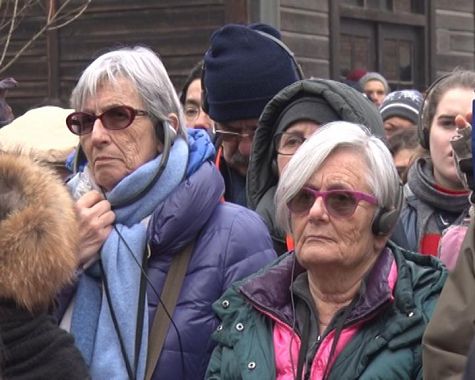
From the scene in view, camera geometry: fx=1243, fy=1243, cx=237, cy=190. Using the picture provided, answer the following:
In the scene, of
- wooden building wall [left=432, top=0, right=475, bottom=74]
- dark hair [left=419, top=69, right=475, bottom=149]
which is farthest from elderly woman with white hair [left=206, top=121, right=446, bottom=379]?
wooden building wall [left=432, top=0, right=475, bottom=74]

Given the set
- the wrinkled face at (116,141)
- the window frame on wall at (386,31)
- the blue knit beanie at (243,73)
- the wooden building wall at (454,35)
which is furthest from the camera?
the wooden building wall at (454,35)

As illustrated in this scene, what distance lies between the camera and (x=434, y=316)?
3.05m

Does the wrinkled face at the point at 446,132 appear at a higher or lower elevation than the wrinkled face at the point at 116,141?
lower

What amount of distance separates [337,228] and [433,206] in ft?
4.26

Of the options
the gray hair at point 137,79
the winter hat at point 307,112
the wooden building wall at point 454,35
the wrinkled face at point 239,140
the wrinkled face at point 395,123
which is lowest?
the wooden building wall at point 454,35

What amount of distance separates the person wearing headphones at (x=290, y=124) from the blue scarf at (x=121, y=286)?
52 centimetres

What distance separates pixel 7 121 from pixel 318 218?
10.8 feet

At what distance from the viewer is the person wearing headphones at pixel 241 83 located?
4.75 metres

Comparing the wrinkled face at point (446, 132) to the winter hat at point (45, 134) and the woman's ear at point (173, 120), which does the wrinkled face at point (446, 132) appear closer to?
the woman's ear at point (173, 120)

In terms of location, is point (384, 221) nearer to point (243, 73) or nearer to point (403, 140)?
point (243, 73)

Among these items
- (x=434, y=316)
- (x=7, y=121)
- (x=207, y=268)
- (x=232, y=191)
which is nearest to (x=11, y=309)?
(x=207, y=268)

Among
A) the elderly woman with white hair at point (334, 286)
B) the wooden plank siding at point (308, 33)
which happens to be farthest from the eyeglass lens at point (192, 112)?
the wooden plank siding at point (308, 33)

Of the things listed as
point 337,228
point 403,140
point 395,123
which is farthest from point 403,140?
point 337,228

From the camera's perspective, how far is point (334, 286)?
3.49m
